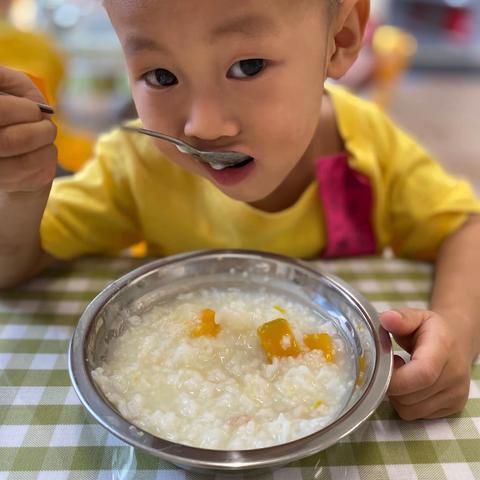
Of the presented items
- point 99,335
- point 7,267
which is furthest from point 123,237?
point 99,335

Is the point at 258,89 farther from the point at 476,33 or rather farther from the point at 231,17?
the point at 476,33

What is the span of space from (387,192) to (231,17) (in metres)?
0.62

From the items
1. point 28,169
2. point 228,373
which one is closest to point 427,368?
point 228,373

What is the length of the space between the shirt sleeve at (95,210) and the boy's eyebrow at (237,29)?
1.42 feet

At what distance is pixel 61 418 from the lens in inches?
27.7

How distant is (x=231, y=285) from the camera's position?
2.91 ft

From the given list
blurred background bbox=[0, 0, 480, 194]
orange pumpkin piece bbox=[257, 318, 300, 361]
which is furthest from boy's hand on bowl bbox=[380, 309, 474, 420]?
blurred background bbox=[0, 0, 480, 194]

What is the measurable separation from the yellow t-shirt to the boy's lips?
0.27 metres

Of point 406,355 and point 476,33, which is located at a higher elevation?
point 406,355

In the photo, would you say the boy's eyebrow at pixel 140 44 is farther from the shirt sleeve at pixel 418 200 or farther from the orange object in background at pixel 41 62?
the orange object in background at pixel 41 62

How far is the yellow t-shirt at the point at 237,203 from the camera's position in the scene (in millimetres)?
1085

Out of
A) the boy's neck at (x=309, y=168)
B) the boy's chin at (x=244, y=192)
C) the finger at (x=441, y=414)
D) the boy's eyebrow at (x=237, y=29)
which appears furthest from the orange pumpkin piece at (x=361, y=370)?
the boy's neck at (x=309, y=168)

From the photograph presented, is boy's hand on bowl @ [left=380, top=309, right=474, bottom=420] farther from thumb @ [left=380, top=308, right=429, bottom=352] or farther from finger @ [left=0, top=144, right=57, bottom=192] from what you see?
finger @ [left=0, top=144, right=57, bottom=192]

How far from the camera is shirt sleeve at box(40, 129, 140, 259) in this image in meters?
1.02
